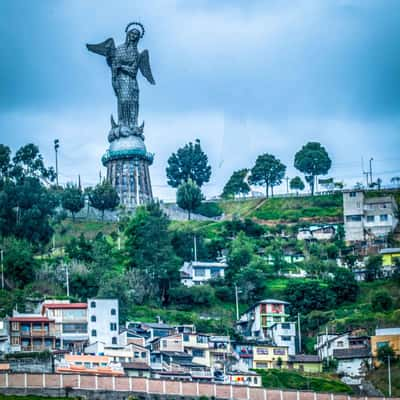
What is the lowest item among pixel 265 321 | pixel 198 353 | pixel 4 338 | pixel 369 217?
pixel 198 353

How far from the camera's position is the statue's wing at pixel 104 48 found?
377 ft

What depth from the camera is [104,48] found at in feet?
378

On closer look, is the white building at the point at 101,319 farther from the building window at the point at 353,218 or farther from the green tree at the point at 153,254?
the building window at the point at 353,218

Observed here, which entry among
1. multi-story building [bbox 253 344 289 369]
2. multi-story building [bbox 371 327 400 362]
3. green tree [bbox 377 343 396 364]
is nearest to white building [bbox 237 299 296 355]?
multi-story building [bbox 253 344 289 369]

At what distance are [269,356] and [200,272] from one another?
15371 mm

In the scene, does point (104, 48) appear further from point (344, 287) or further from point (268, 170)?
point (344, 287)

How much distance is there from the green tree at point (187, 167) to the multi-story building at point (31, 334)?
42937mm

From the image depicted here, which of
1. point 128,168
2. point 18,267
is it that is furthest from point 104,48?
point 18,267

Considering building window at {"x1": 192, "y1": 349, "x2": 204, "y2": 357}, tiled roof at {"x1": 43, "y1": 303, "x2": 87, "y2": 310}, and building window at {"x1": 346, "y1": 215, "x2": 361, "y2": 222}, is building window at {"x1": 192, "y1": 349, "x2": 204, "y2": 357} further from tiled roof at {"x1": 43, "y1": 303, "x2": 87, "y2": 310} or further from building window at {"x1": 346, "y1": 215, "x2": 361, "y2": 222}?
building window at {"x1": 346, "y1": 215, "x2": 361, "y2": 222}

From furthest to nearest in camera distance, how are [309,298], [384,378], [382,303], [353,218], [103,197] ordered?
1. [103,197]
2. [353,218]
3. [309,298]
4. [382,303]
5. [384,378]

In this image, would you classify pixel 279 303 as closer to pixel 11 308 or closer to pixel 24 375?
pixel 11 308

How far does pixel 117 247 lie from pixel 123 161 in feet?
50.2

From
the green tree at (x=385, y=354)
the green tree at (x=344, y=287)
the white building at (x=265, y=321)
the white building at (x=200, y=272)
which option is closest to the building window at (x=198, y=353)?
the white building at (x=265, y=321)

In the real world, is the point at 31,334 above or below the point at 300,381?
above
